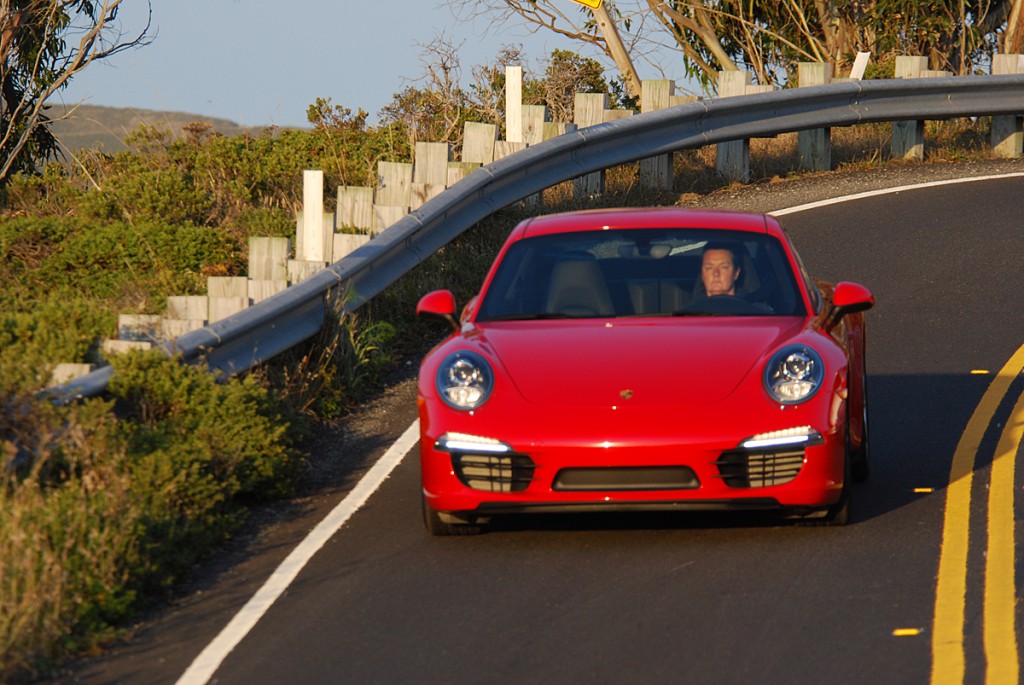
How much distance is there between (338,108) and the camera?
16.8 meters

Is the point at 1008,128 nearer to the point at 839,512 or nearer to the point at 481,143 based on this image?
the point at 481,143

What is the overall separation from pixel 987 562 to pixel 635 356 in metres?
1.78

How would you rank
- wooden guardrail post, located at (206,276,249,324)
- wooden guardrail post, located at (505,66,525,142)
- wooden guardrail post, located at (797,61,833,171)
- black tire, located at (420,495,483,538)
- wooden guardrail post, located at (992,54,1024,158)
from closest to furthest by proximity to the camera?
1. black tire, located at (420,495,483,538)
2. wooden guardrail post, located at (206,276,249,324)
3. wooden guardrail post, located at (505,66,525,142)
4. wooden guardrail post, located at (797,61,833,171)
5. wooden guardrail post, located at (992,54,1024,158)

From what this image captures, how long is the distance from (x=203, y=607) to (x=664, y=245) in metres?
3.18

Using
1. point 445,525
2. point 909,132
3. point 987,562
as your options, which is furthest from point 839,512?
point 909,132

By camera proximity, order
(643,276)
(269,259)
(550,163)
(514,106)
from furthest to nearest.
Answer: (550,163)
(514,106)
(269,259)
(643,276)

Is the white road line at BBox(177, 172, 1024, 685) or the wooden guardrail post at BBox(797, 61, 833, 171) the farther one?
the wooden guardrail post at BBox(797, 61, 833, 171)

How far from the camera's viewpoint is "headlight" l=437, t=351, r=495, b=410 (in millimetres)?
7844

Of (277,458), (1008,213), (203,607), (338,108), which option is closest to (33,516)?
(203,607)

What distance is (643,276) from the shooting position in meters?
8.86

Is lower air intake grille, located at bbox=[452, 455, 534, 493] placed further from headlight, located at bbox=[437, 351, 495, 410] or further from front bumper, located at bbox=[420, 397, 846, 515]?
headlight, located at bbox=[437, 351, 495, 410]

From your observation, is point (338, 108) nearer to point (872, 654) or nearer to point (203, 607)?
point (203, 607)

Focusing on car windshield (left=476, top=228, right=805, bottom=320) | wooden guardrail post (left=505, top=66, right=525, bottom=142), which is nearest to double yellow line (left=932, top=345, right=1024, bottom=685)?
car windshield (left=476, top=228, right=805, bottom=320)

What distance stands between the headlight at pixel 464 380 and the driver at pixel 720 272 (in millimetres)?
1369
